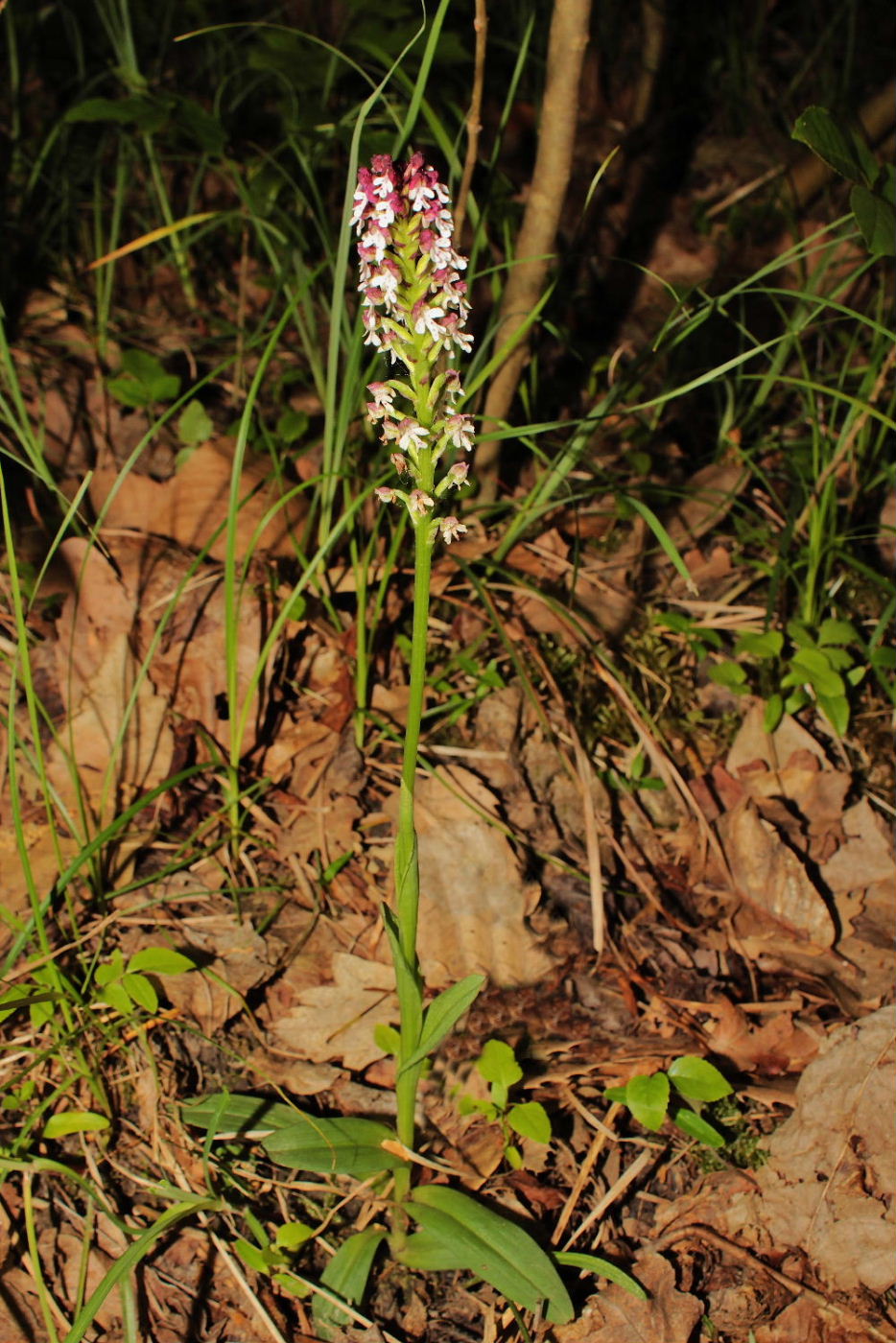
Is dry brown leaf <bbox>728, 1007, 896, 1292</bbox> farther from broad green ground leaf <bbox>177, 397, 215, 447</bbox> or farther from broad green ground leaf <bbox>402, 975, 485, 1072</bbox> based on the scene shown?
broad green ground leaf <bbox>177, 397, 215, 447</bbox>

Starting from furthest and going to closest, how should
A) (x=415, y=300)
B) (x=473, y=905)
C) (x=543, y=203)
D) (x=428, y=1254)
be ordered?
(x=543, y=203) → (x=473, y=905) → (x=428, y=1254) → (x=415, y=300)

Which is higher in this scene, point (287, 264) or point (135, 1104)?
point (287, 264)

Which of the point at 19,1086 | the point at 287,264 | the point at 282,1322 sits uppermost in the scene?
the point at 287,264

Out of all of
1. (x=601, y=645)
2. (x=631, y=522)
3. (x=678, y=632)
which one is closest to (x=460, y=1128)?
(x=601, y=645)

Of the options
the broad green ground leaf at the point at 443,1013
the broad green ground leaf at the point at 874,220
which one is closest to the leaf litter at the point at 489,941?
the broad green ground leaf at the point at 443,1013

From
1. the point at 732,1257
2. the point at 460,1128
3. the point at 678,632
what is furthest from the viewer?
the point at 678,632

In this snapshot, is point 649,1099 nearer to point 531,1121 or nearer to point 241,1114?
point 531,1121

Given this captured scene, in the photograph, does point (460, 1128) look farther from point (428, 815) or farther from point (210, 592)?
point (210, 592)

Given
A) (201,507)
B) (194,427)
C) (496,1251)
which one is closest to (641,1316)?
(496,1251)
